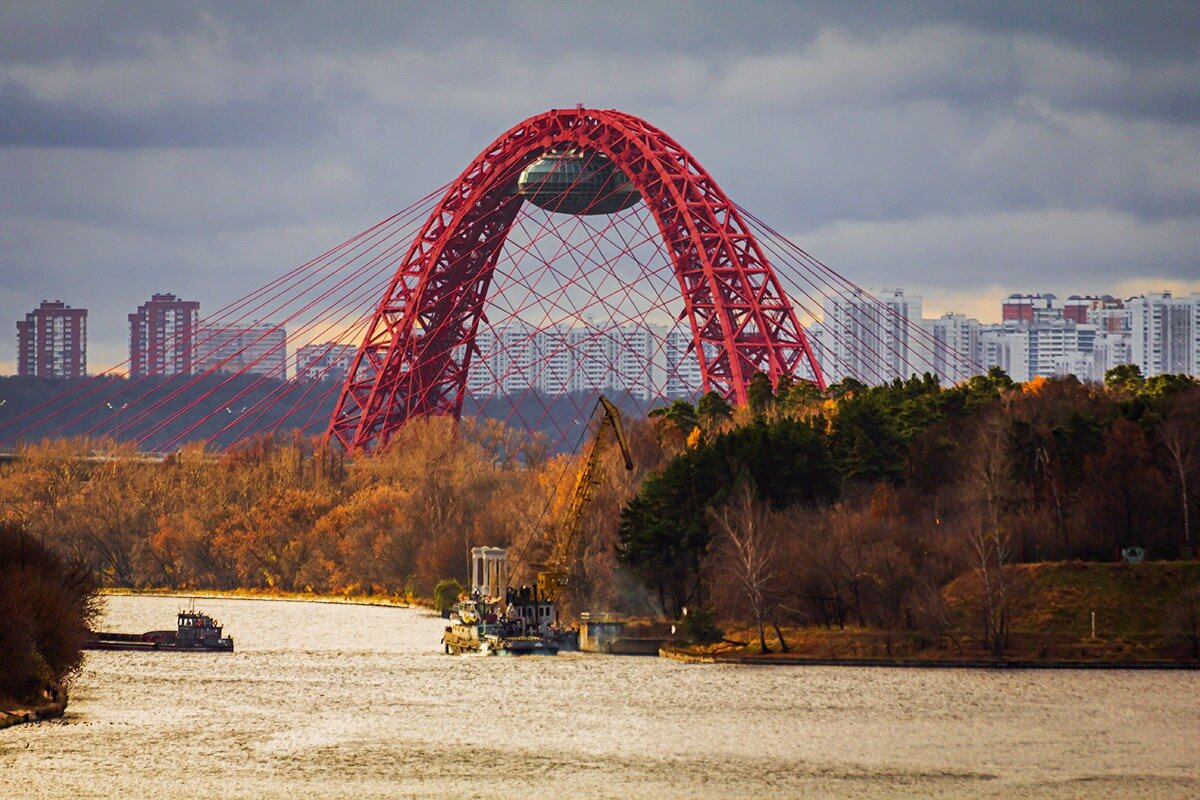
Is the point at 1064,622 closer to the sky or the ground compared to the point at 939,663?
closer to the sky

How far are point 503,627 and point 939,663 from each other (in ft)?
71.8

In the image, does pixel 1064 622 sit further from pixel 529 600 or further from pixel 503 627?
pixel 529 600

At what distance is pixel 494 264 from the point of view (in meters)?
131

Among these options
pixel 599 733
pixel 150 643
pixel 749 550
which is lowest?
pixel 599 733

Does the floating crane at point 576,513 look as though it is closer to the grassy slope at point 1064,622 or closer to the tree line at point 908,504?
the tree line at point 908,504

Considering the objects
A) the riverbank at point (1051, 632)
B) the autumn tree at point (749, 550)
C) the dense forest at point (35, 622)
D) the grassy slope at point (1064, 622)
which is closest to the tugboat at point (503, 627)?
the riverbank at point (1051, 632)

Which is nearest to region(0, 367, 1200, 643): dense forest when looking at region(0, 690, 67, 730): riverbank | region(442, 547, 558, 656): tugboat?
region(442, 547, 558, 656): tugboat

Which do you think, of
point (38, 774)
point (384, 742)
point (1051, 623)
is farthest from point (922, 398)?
point (38, 774)

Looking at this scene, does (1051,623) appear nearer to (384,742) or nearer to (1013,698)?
(1013,698)

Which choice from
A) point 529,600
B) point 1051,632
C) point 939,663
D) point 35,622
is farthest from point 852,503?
point 35,622

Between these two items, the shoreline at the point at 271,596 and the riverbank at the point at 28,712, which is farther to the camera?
the shoreline at the point at 271,596

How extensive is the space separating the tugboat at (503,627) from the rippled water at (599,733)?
5.69 meters

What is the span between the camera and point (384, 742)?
63.3 meters

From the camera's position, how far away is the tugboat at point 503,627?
94750 millimetres
